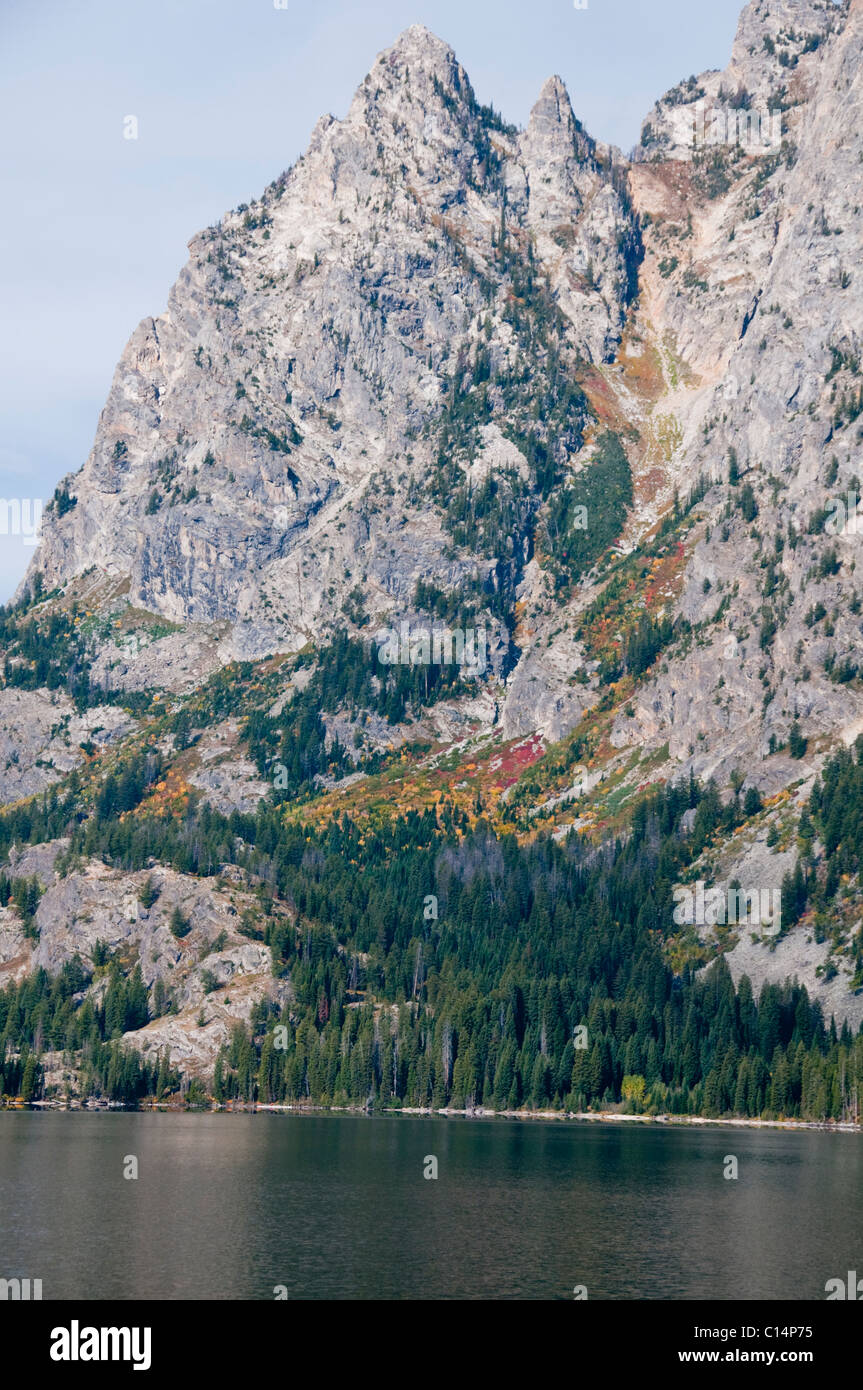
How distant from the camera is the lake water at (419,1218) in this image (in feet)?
312

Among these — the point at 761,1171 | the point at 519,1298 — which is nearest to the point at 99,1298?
the point at 519,1298

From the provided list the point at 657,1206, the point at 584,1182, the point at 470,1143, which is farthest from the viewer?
the point at 470,1143

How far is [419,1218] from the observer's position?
11831cm

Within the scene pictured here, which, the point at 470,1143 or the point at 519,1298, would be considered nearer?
the point at 519,1298

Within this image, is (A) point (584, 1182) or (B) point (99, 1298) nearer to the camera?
(B) point (99, 1298)

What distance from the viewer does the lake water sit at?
3740 inches
